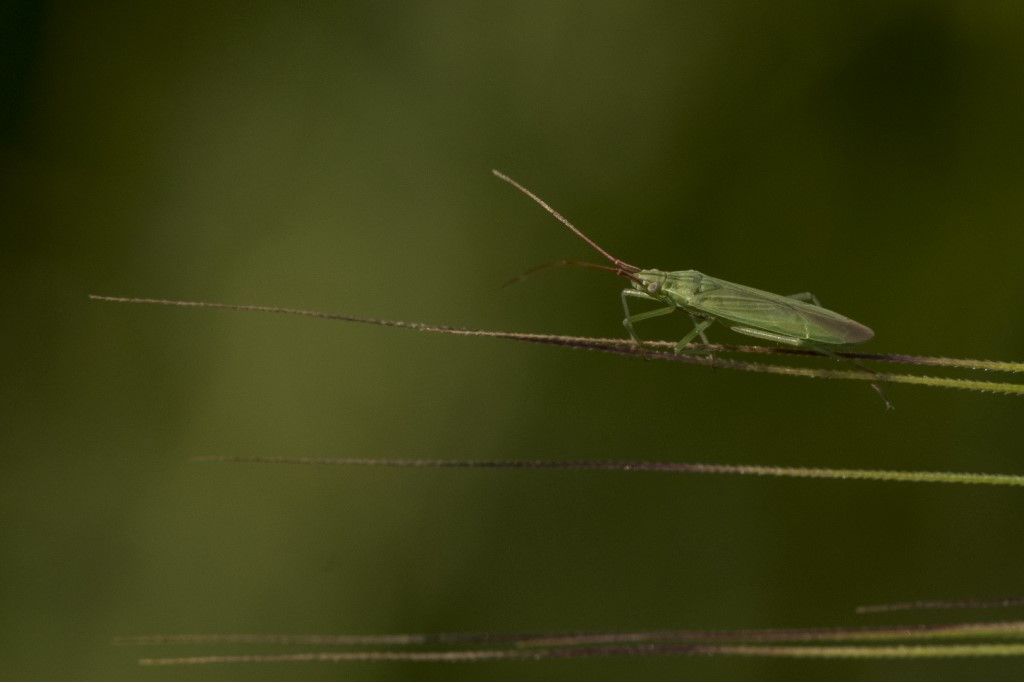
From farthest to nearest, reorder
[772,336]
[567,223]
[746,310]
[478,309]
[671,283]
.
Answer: [478,309], [671,283], [746,310], [772,336], [567,223]

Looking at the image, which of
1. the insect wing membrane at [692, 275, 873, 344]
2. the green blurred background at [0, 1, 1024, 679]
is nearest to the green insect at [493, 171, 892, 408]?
the insect wing membrane at [692, 275, 873, 344]

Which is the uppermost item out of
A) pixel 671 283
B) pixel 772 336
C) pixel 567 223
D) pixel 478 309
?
pixel 567 223

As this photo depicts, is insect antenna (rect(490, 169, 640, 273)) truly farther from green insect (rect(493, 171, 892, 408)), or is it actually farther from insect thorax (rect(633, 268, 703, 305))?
insect thorax (rect(633, 268, 703, 305))

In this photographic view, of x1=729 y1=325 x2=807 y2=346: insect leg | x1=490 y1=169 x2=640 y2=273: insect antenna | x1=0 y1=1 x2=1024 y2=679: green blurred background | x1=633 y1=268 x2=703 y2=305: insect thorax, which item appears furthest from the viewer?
x1=0 y1=1 x2=1024 y2=679: green blurred background

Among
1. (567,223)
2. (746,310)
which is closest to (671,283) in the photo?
(746,310)

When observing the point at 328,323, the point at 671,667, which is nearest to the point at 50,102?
the point at 328,323

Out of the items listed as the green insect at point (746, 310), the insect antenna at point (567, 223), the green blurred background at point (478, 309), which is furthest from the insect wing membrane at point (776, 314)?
the green blurred background at point (478, 309)

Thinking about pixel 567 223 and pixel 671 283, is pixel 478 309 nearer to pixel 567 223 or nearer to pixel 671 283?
pixel 671 283

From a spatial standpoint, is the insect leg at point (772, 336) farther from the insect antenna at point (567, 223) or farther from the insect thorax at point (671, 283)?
the insect antenna at point (567, 223)
